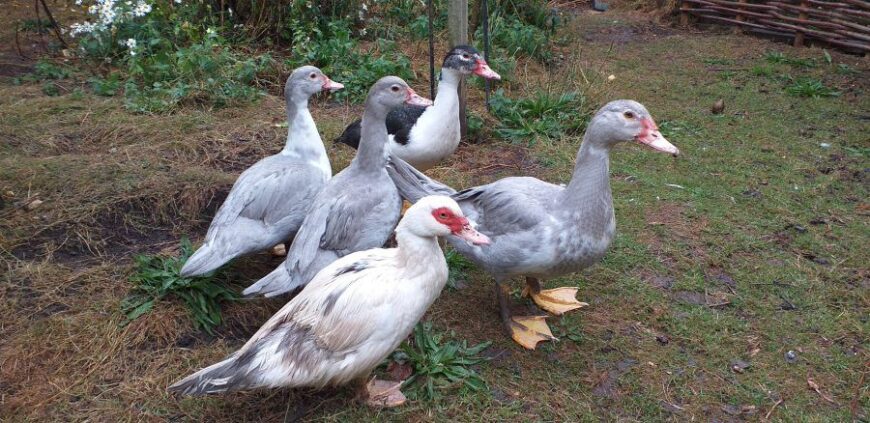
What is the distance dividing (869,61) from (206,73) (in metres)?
7.62

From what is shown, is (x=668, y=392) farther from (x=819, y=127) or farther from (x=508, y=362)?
(x=819, y=127)

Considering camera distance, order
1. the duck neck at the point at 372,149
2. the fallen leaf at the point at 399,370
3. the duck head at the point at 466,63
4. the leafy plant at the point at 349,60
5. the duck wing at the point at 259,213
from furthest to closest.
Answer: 1. the leafy plant at the point at 349,60
2. the duck head at the point at 466,63
3. the duck neck at the point at 372,149
4. the duck wing at the point at 259,213
5. the fallen leaf at the point at 399,370

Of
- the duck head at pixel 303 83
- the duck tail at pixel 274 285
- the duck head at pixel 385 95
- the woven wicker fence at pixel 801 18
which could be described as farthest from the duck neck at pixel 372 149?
the woven wicker fence at pixel 801 18

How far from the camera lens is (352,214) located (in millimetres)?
3670

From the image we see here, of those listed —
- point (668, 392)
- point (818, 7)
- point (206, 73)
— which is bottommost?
point (668, 392)

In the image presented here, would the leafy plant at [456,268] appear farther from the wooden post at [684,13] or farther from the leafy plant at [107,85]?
the wooden post at [684,13]

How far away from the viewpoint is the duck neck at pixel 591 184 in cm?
339

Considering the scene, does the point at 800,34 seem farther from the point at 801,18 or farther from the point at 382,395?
the point at 382,395

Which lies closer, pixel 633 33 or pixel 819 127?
pixel 819 127

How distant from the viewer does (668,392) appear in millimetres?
3338

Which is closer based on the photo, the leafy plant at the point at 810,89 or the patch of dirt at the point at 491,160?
the patch of dirt at the point at 491,160

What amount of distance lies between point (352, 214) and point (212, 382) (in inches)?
47.0

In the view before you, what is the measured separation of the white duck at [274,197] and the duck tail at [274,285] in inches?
11.6

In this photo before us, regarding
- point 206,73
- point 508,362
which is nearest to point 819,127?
point 508,362
